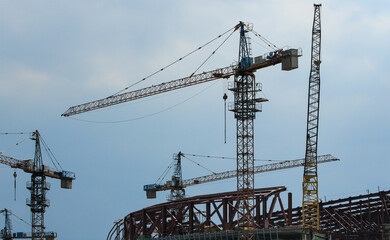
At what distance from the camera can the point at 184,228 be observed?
477 feet

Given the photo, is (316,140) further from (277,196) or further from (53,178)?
(53,178)

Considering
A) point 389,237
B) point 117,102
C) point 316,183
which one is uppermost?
point 117,102

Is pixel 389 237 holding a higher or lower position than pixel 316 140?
lower

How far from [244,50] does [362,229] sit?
4541 cm

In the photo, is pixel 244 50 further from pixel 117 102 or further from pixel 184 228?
pixel 117 102

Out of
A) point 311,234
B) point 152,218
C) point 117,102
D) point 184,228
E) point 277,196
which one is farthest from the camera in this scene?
point 117,102

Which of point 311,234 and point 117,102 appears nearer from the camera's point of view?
point 311,234

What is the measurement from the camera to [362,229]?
496ft

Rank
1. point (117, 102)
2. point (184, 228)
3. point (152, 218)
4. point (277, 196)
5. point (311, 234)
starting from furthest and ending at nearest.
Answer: point (117, 102), point (152, 218), point (184, 228), point (277, 196), point (311, 234)

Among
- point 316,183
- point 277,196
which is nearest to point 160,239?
point 277,196

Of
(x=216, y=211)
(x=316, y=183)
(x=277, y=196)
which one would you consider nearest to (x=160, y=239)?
(x=216, y=211)

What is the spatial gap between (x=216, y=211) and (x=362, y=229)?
34.2 m

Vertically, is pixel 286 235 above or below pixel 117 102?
below

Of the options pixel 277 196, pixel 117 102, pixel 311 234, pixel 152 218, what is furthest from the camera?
pixel 117 102
